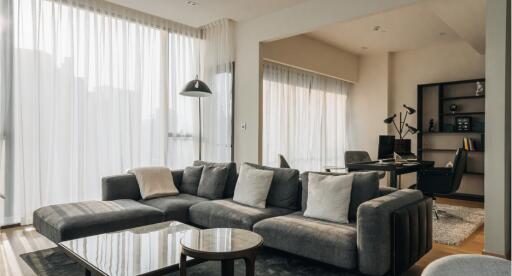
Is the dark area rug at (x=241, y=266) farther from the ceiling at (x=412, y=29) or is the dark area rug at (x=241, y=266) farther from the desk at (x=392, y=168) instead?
the ceiling at (x=412, y=29)

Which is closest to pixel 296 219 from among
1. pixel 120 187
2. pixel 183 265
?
pixel 183 265

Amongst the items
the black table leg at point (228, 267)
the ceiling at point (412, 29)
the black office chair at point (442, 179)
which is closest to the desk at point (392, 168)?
the black office chair at point (442, 179)

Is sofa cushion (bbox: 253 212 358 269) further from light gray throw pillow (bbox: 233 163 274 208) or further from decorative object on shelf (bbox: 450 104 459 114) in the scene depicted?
decorative object on shelf (bbox: 450 104 459 114)

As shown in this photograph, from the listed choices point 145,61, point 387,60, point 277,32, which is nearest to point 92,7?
point 145,61

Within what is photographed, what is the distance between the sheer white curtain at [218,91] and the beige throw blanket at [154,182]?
1.39 meters

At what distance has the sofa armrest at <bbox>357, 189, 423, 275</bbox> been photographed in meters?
2.37

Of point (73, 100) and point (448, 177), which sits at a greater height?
point (73, 100)

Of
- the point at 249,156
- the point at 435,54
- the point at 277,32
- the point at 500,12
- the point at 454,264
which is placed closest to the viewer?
the point at 454,264

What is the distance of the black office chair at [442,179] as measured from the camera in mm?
4348

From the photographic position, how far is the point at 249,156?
5191 millimetres

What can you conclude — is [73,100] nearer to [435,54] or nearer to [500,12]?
[500,12]

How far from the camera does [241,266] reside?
286 cm

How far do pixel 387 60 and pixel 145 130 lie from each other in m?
5.19

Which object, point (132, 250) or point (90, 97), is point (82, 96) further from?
point (132, 250)
